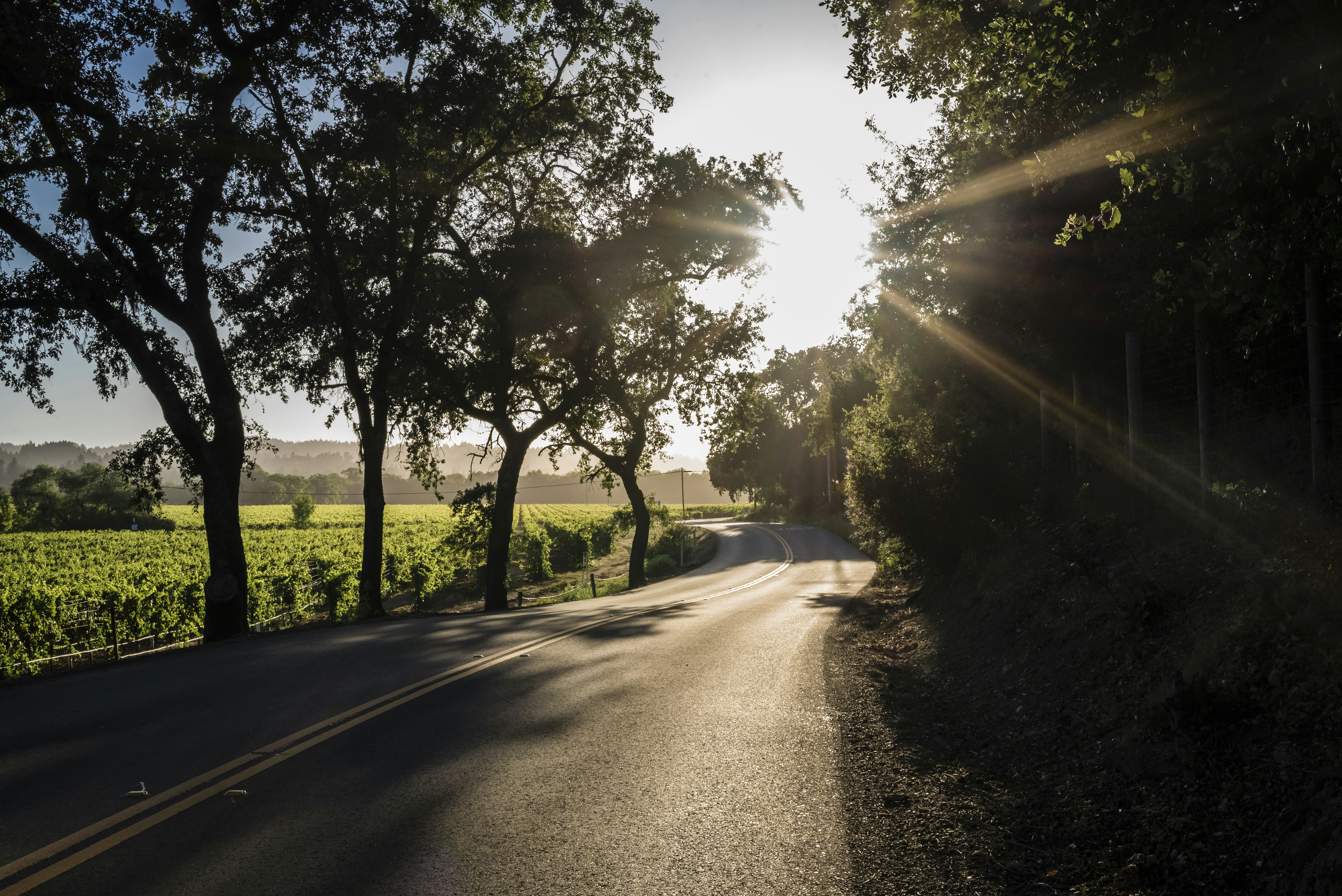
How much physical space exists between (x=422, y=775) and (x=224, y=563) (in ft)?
38.8

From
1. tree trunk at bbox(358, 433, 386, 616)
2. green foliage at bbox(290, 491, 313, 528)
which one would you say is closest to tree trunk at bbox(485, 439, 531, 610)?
tree trunk at bbox(358, 433, 386, 616)

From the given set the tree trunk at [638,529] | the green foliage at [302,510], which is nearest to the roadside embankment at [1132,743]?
the tree trunk at [638,529]

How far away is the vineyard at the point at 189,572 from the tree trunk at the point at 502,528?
1542 mm

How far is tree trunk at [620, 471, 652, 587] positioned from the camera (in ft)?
115

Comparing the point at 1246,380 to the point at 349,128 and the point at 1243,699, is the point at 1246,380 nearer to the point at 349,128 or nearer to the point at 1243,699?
the point at 1243,699

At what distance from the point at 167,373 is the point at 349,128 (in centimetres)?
690

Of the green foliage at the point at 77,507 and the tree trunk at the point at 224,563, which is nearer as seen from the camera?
the tree trunk at the point at 224,563

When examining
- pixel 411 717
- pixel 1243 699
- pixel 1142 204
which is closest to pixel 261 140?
pixel 411 717

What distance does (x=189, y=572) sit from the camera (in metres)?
29.1

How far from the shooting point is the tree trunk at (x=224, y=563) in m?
14.8

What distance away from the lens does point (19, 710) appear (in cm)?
697

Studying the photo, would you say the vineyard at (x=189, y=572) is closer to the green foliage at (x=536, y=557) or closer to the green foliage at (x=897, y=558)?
the green foliage at (x=536, y=557)

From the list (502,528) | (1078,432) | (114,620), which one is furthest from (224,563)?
(1078,432)

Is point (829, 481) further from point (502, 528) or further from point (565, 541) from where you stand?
point (502, 528)
